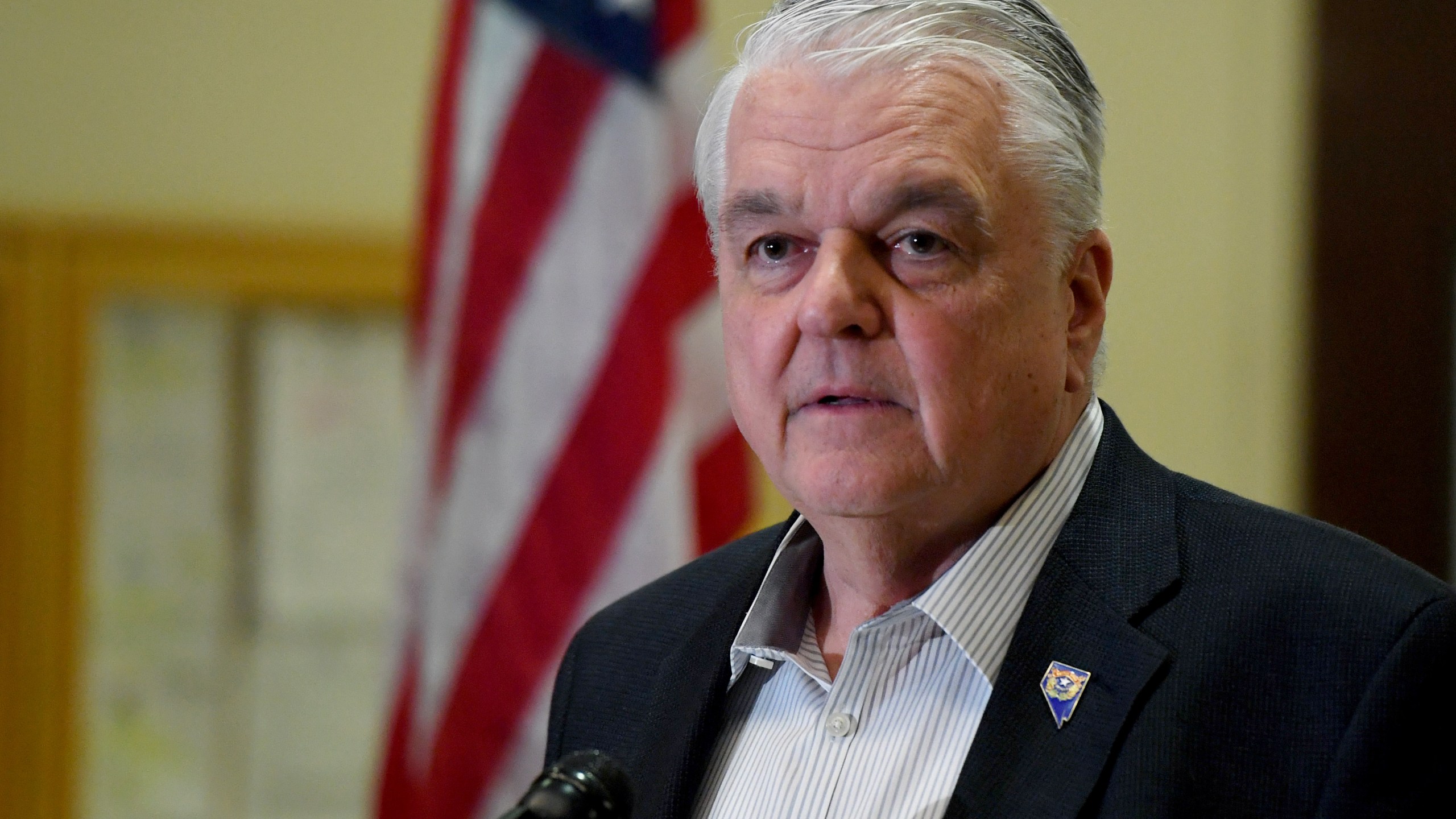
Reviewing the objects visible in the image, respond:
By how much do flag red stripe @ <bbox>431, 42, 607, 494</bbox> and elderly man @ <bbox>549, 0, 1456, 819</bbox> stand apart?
116 centimetres

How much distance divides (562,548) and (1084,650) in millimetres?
1440

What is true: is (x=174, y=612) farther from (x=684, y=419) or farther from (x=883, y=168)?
(x=883, y=168)

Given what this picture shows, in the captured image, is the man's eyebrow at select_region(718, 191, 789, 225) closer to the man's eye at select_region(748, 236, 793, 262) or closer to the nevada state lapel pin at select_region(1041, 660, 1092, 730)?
the man's eye at select_region(748, 236, 793, 262)

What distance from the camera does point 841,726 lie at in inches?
55.7

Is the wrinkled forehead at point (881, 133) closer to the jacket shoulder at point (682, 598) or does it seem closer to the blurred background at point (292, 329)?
the jacket shoulder at point (682, 598)

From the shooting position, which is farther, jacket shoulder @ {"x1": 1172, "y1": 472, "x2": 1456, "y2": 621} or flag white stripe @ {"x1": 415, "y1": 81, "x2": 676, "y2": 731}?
flag white stripe @ {"x1": 415, "y1": 81, "x2": 676, "y2": 731}

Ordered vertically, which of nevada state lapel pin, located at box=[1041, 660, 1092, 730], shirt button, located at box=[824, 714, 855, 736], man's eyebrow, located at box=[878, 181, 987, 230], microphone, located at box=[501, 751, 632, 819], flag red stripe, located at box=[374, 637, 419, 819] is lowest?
flag red stripe, located at box=[374, 637, 419, 819]

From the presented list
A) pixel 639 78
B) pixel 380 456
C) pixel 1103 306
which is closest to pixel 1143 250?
pixel 639 78

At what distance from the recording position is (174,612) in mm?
3867

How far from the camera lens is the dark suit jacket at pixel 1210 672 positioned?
3.77 ft

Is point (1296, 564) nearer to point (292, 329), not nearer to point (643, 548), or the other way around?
point (643, 548)

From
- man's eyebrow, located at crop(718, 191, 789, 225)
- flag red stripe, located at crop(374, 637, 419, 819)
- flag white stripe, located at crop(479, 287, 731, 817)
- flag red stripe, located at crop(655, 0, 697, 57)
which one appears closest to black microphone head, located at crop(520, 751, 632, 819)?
man's eyebrow, located at crop(718, 191, 789, 225)

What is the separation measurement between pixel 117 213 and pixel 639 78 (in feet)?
5.76

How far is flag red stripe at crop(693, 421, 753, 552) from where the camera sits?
2.93 meters
